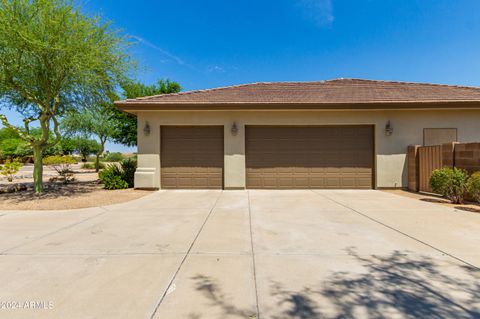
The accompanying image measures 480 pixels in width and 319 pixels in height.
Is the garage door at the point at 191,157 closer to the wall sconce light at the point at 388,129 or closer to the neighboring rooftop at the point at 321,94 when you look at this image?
the neighboring rooftop at the point at 321,94

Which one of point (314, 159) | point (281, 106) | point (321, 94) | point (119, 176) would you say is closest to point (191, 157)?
point (119, 176)

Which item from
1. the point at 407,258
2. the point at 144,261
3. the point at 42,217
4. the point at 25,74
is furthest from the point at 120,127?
the point at 407,258

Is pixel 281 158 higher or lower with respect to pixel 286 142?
lower

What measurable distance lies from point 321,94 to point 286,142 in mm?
3079

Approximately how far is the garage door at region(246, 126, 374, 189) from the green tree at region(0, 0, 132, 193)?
6.59 meters

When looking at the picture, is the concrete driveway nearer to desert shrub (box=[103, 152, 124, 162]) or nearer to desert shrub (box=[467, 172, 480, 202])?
desert shrub (box=[467, 172, 480, 202])

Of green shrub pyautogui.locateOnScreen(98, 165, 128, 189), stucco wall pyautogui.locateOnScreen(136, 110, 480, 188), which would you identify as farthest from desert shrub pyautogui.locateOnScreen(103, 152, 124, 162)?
stucco wall pyautogui.locateOnScreen(136, 110, 480, 188)

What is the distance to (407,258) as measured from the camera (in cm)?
389

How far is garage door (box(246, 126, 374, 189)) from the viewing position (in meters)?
11.5

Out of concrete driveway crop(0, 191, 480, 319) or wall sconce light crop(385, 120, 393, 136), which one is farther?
wall sconce light crop(385, 120, 393, 136)

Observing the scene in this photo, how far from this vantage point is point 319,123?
11484 millimetres

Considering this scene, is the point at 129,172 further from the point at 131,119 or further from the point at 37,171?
the point at 131,119

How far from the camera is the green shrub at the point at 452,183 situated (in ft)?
26.2

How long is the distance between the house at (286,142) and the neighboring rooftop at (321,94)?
0.47 feet
